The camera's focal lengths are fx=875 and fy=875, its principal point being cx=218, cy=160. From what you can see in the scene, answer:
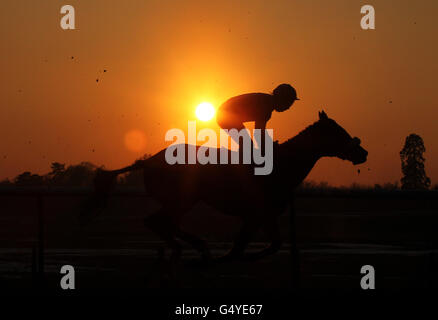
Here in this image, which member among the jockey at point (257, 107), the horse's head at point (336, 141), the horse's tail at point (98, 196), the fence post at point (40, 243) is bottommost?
the fence post at point (40, 243)

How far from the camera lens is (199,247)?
8422 mm

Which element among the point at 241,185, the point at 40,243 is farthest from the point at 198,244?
the point at 40,243

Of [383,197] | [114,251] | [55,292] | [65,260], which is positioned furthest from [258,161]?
[114,251]

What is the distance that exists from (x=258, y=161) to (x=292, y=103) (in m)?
0.65

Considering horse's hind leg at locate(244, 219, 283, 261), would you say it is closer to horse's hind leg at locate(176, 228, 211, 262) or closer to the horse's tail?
horse's hind leg at locate(176, 228, 211, 262)

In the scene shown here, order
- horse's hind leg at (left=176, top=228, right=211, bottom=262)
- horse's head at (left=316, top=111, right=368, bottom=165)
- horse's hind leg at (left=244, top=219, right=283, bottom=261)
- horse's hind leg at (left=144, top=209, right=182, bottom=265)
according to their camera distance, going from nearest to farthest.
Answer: horse's hind leg at (left=244, top=219, right=283, bottom=261)
horse's hind leg at (left=176, top=228, right=211, bottom=262)
horse's hind leg at (left=144, top=209, right=182, bottom=265)
horse's head at (left=316, top=111, right=368, bottom=165)

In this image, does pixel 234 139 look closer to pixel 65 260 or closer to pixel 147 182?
pixel 147 182

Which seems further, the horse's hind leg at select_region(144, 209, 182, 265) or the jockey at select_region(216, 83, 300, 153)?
the horse's hind leg at select_region(144, 209, 182, 265)

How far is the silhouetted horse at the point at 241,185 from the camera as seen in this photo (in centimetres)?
838

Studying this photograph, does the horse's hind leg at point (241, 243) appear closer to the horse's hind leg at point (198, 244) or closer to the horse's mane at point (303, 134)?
the horse's hind leg at point (198, 244)

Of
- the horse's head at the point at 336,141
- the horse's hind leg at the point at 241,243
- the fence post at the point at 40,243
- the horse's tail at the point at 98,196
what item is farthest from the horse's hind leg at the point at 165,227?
the horse's head at the point at 336,141

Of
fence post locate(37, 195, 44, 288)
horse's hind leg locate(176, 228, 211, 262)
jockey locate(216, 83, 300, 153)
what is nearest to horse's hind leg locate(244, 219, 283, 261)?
horse's hind leg locate(176, 228, 211, 262)

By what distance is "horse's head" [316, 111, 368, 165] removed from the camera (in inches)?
345
